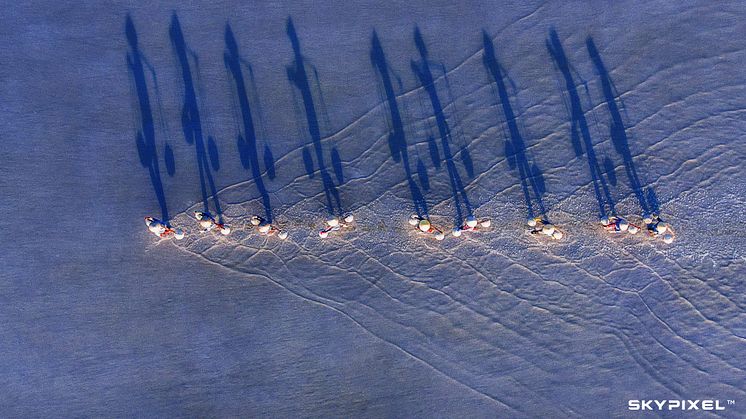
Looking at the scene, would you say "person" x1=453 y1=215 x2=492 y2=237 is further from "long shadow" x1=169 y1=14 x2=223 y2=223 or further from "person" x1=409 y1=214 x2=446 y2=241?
"long shadow" x1=169 y1=14 x2=223 y2=223

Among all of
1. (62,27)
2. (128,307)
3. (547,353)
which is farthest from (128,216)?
(547,353)

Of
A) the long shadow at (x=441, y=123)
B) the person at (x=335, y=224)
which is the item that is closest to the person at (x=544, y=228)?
the long shadow at (x=441, y=123)

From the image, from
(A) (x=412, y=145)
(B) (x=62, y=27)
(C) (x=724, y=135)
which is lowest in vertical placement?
(A) (x=412, y=145)

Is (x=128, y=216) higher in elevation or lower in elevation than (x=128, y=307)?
higher

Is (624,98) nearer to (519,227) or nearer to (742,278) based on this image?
(519,227)

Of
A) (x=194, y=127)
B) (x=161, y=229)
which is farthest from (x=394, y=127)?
(x=161, y=229)

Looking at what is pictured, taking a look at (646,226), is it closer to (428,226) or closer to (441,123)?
(428,226)
